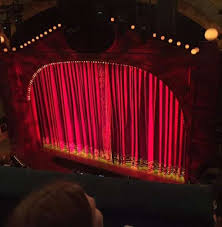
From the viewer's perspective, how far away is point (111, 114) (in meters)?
4.43

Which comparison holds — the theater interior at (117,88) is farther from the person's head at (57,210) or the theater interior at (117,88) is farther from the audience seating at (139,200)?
the person's head at (57,210)

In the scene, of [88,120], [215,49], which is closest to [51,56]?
[88,120]

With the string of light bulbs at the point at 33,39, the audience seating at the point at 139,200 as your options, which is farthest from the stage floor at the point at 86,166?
the audience seating at the point at 139,200

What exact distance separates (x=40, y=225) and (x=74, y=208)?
11cm

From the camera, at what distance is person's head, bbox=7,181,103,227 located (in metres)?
0.80

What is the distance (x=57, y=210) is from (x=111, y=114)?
11.9 ft

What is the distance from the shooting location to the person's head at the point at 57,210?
798 millimetres

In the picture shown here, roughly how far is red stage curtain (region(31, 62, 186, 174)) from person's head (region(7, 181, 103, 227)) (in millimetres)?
3122

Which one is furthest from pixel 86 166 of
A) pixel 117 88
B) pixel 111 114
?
pixel 117 88

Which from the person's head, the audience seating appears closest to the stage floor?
the audience seating

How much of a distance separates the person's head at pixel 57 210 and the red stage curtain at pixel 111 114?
312cm

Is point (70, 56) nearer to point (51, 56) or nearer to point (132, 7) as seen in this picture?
point (51, 56)

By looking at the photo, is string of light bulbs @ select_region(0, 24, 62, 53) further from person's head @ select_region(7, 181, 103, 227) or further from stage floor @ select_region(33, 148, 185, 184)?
person's head @ select_region(7, 181, 103, 227)

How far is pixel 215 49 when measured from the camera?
3.12 m
